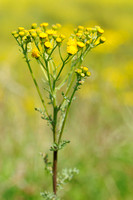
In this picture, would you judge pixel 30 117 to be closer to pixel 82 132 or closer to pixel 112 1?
pixel 82 132

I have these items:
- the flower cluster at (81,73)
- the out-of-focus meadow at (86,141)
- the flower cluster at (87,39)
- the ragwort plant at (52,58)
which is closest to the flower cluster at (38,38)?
the ragwort plant at (52,58)

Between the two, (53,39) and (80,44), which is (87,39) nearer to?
(80,44)

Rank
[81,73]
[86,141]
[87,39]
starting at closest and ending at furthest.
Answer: [81,73]
[87,39]
[86,141]

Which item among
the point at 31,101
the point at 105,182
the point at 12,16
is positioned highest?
the point at 12,16

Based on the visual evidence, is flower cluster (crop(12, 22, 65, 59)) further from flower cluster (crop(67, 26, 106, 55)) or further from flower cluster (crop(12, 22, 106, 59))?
flower cluster (crop(67, 26, 106, 55))

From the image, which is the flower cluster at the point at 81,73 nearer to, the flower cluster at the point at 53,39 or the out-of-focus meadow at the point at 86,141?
the flower cluster at the point at 53,39

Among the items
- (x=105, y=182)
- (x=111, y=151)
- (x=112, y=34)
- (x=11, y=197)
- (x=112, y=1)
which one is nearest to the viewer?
(x=11, y=197)

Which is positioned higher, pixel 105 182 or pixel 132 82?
pixel 132 82

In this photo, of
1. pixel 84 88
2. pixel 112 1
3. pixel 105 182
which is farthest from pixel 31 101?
pixel 112 1

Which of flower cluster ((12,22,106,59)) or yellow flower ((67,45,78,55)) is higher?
flower cluster ((12,22,106,59))

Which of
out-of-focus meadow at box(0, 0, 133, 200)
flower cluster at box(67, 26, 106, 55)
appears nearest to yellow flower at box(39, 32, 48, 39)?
flower cluster at box(67, 26, 106, 55)

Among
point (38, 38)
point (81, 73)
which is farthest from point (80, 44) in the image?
point (38, 38)
